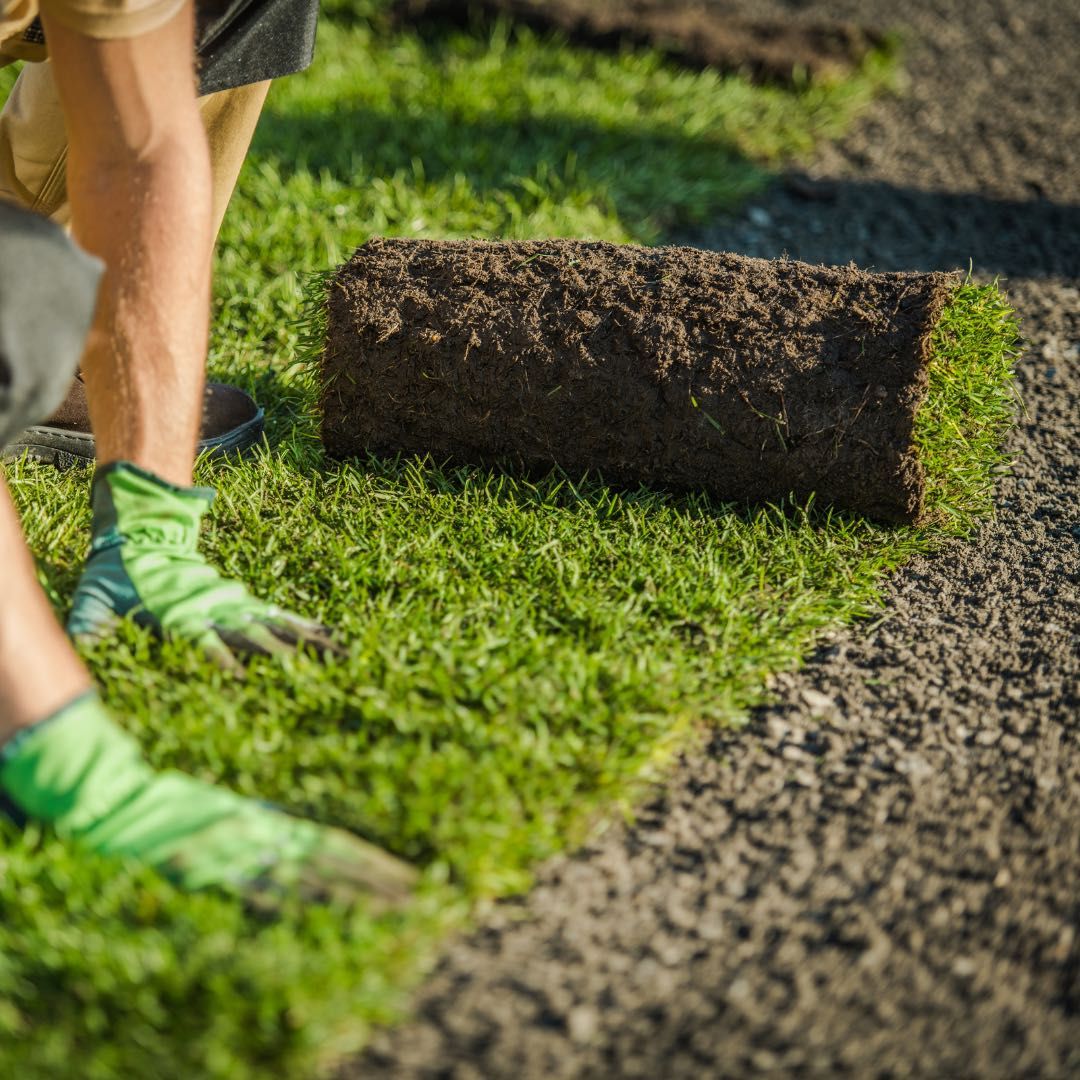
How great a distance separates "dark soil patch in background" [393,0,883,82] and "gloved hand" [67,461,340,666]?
4384mm

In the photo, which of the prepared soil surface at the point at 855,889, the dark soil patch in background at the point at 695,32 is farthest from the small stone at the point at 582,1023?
the dark soil patch in background at the point at 695,32

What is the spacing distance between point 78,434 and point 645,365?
138cm

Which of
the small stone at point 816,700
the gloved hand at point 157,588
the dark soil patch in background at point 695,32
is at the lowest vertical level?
the small stone at point 816,700

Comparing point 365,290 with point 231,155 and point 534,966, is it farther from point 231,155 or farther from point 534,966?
point 534,966

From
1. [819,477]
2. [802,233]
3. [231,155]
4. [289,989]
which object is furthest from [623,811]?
[802,233]

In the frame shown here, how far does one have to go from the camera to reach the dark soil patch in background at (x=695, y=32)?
18.2 feet

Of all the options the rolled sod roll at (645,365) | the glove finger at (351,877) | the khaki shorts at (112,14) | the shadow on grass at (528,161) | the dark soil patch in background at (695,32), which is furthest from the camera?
the dark soil patch in background at (695,32)

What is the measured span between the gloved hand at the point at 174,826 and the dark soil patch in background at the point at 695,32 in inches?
193

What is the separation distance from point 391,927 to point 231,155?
2.07 meters

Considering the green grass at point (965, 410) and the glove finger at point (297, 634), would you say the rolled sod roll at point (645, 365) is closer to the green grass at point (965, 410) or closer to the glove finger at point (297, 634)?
the green grass at point (965, 410)

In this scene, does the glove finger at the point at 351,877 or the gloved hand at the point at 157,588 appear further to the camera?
the gloved hand at the point at 157,588

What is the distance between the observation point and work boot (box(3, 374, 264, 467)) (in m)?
2.76

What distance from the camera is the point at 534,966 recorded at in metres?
1.61

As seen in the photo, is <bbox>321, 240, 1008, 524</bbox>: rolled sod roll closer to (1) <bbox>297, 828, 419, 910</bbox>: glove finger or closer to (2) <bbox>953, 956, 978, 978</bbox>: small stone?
(2) <bbox>953, 956, 978, 978</bbox>: small stone
